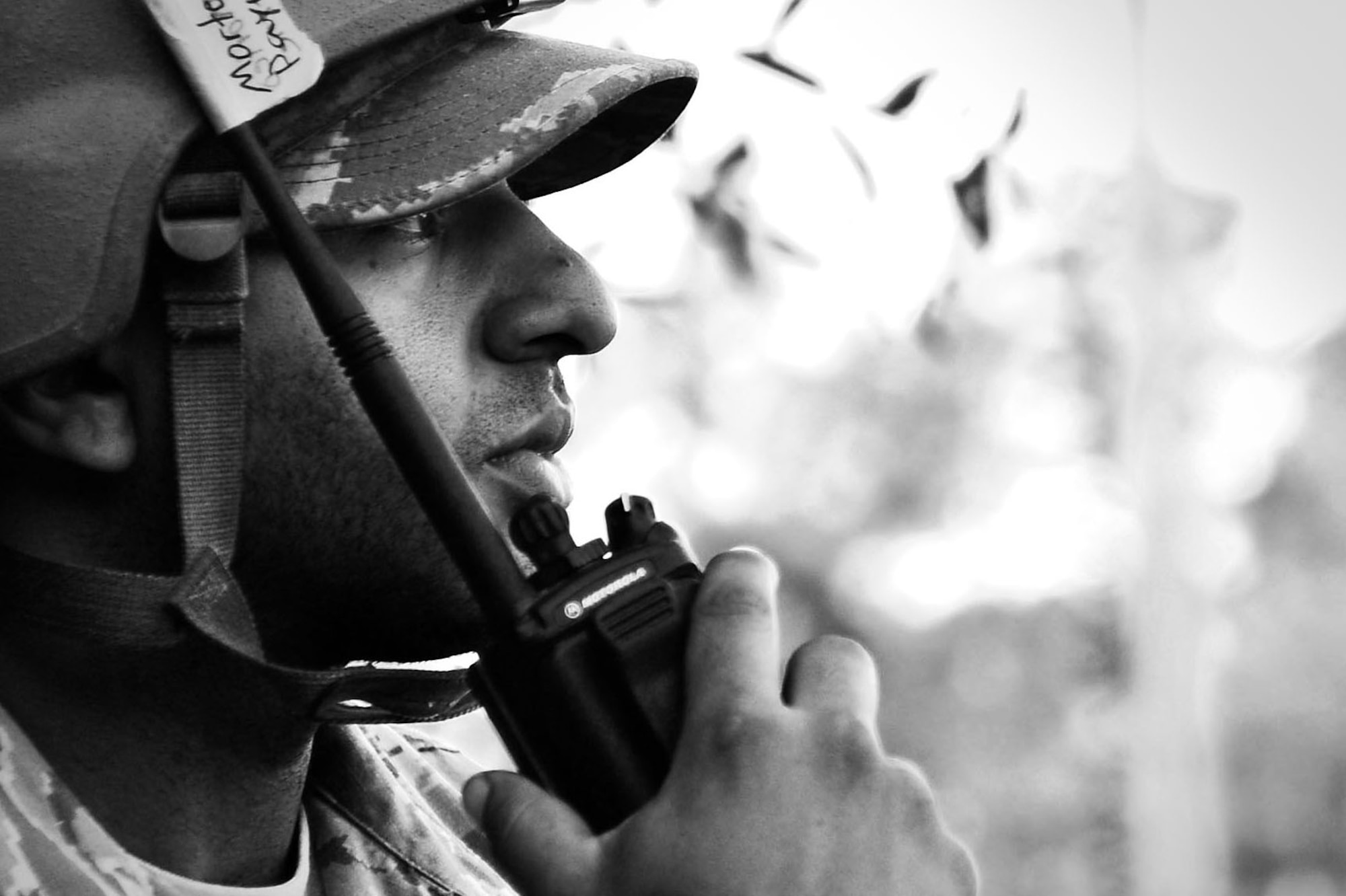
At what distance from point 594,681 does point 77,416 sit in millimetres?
530

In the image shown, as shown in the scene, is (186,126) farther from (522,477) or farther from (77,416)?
(522,477)

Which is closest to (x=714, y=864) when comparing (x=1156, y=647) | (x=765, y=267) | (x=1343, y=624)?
(x=765, y=267)

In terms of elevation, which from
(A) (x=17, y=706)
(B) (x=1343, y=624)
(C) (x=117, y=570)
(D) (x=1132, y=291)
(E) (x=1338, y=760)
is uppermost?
(C) (x=117, y=570)

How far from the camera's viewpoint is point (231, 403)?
1.39 m

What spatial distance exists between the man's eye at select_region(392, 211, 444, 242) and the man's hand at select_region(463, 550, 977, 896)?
19.3 inches

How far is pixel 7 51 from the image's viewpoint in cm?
137

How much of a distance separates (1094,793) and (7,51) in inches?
152

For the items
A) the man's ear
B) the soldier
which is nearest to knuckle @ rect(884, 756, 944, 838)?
the soldier

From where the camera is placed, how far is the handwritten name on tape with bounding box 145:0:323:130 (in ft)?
4.35

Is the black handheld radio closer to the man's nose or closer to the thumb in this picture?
the thumb

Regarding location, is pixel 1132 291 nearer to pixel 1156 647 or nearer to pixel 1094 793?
pixel 1156 647

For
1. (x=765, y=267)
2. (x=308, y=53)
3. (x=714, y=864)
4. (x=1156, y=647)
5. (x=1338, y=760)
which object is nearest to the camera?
(x=714, y=864)

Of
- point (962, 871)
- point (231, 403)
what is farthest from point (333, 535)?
point (962, 871)

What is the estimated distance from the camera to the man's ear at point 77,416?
4.49ft
